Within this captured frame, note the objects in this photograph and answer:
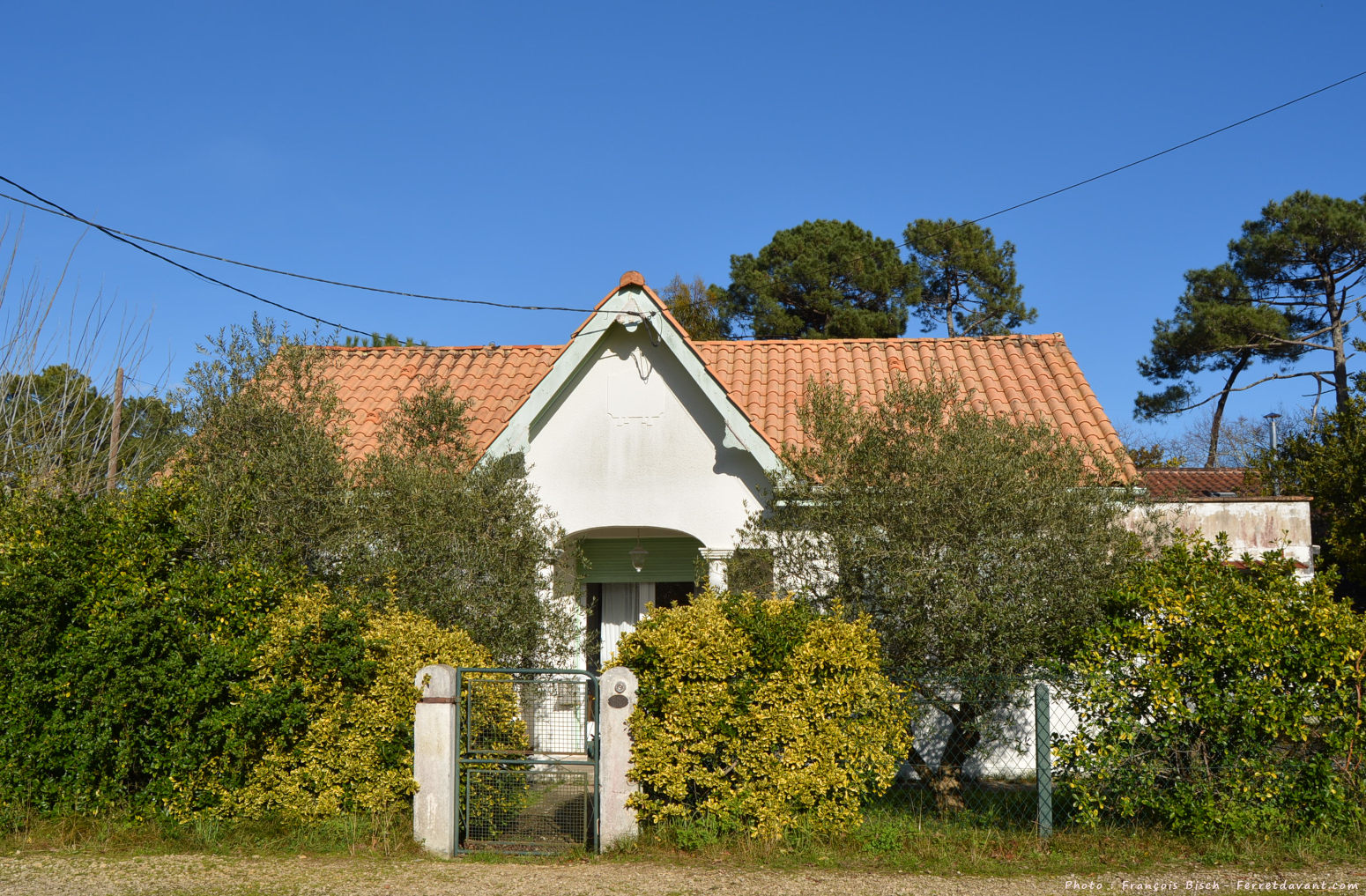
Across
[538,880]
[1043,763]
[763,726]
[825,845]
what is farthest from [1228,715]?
[538,880]

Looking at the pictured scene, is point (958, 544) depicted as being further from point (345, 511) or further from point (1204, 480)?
point (1204, 480)

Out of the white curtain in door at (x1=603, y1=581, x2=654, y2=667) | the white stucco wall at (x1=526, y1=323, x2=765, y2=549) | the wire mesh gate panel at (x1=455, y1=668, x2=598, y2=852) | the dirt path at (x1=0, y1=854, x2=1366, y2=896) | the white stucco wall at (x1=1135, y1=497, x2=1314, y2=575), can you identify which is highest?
the white stucco wall at (x1=526, y1=323, x2=765, y2=549)

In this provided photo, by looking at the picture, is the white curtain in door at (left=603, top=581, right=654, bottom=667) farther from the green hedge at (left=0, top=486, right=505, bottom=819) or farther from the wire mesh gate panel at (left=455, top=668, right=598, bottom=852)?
the green hedge at (left=0, top=486, right=505, bottom=819)

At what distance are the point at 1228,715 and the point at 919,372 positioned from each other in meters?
7.14

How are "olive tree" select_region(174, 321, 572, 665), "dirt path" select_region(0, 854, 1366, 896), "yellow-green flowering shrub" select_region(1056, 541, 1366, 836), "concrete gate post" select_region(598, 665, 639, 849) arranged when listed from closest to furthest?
"dirt path" select_region(0, 854, 1366, 896), "yellow-green flowering shrub" select_region(1056, 541, 1366, 836), "concrete gate post" select_region(598, 665, 639, 849), "olive tree" select_region(174, 321, 572, 665)

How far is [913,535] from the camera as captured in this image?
912cm

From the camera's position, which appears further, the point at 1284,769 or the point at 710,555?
the point at 710,555

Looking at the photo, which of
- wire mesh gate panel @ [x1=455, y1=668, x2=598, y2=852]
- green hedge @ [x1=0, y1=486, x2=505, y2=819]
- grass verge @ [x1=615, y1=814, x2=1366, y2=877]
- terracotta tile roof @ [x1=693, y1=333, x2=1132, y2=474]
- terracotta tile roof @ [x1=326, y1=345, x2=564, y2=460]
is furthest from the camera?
terracotta tile roof @ [x1=326, y1=345, x2=564, y2=460]

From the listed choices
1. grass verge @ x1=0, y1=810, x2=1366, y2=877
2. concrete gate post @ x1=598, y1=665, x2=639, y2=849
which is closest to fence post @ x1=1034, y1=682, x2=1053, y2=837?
grass verge @ x1=0, y1=810, x2=1366, y2=877

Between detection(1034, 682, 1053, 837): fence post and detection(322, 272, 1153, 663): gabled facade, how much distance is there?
10.6 feet

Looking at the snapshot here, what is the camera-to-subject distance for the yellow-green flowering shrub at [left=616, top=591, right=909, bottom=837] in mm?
8148

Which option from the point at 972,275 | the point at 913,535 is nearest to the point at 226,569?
the point at 913,535

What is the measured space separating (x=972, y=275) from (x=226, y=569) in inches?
1107

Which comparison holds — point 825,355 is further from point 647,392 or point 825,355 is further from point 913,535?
point 913,535
